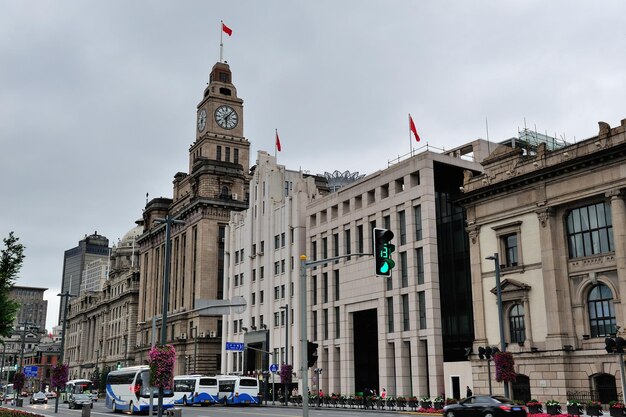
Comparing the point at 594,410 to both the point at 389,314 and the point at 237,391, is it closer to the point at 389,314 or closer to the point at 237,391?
the point at 389,314

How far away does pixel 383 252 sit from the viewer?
20891 mm

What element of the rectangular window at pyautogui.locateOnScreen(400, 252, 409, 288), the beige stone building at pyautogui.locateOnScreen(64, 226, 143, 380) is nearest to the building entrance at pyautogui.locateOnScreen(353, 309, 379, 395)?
the rectangular window at pyautogui.locateOnScreen(400, 252, 409, 288)

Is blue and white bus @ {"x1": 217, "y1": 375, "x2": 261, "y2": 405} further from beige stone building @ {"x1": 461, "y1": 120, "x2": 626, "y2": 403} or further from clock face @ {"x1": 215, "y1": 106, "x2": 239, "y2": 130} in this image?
clock face @ {"x1": 215, "y1": 106, "x2": 239, "y2": 130}

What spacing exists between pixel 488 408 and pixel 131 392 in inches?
1152

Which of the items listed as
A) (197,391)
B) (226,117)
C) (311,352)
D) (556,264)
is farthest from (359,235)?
(226,117)

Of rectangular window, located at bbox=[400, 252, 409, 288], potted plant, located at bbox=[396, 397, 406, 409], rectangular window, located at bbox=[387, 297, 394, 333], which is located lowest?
potted plant, located at bbox=[396, 397, 406, 409]

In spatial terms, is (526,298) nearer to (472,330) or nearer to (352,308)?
(472,330)

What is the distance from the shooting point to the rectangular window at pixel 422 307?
61.6 meters

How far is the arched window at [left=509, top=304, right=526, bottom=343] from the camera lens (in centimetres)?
5106

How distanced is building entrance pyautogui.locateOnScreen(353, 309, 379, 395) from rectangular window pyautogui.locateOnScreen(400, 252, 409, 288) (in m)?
5.74

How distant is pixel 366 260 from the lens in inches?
2709

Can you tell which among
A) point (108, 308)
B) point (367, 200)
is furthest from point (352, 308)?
point (108, 308)

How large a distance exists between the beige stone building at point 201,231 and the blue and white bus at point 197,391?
28.7 metres

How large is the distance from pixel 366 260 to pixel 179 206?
6319cm
